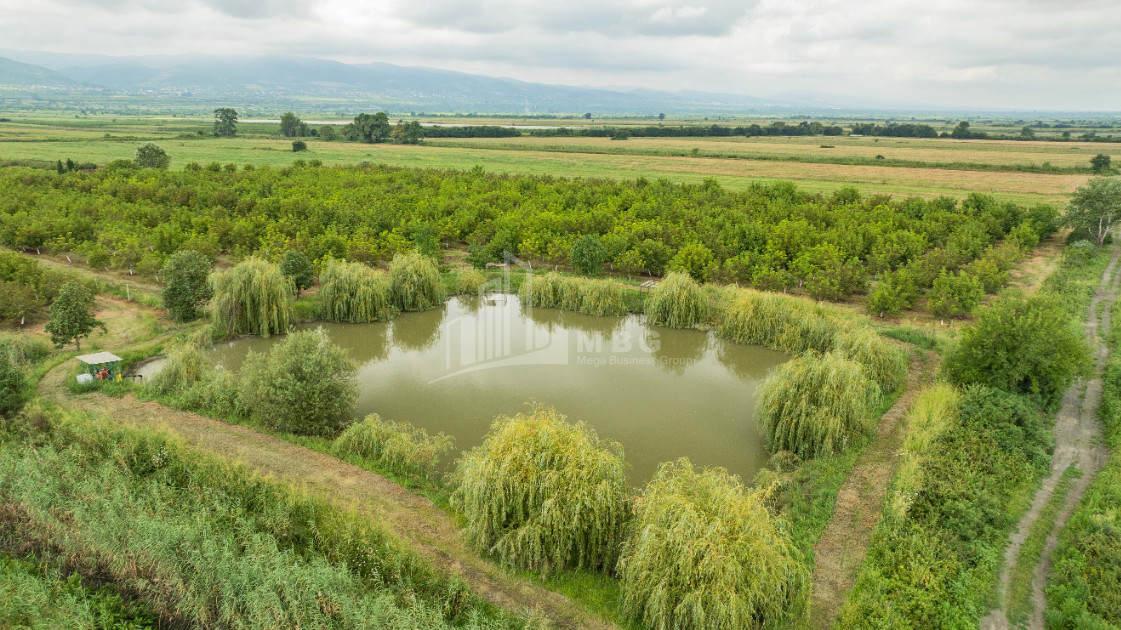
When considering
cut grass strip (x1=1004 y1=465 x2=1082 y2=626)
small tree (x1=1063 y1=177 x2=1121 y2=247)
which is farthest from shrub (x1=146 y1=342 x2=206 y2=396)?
small tree (x1=1063 y1=177 x2=1121 y2=247)

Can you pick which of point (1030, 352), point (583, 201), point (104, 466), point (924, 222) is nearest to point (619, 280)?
Answer: point (583, 201)

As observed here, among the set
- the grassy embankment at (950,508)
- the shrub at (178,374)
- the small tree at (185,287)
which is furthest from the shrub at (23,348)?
the grassy embankment at (950,508)

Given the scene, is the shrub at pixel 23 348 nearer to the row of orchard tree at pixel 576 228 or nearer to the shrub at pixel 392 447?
the row of orchard tree at pixel 576 228

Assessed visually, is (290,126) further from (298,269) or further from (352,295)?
(352,295)

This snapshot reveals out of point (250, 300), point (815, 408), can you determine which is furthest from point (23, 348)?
point (815, 408)

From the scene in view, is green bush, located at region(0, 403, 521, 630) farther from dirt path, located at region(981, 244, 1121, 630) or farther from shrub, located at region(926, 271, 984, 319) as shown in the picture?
shrub, located at region(926, 271, 984, 319)

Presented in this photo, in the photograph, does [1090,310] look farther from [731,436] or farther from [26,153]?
[26,153]
